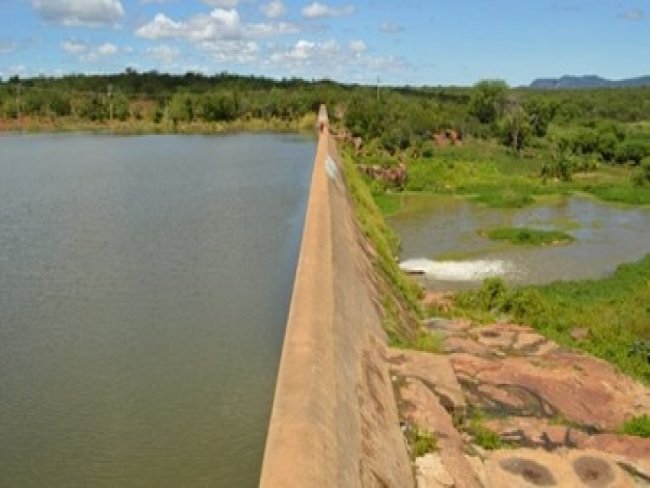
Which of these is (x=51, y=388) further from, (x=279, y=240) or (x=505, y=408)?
(x=279, y=240)

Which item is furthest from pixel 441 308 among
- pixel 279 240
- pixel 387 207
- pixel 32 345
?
pixel 387 207

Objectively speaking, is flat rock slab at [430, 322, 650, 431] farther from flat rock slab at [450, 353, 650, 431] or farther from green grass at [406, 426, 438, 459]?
green grass at [406, 426, 438, 459]

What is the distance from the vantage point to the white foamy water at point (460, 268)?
21484mm

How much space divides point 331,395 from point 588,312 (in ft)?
36.4

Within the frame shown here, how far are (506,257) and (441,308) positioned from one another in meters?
8.60

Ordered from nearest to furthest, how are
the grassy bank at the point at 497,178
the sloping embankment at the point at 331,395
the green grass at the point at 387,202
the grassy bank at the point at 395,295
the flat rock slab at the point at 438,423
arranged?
the sloping embankment at the point at 331,395, the flat rock slab at the point at 438,423, the grassy bank at the point at 395,295, the green grass at the point at 387,202, the grassy bank at the point at 497,178

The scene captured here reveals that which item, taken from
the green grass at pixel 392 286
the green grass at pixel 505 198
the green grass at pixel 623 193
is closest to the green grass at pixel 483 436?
the green grass at pixel 392 286

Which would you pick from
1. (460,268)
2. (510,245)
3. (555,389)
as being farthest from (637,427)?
(510,245)

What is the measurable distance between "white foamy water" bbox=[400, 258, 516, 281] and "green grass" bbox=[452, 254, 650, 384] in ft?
8.22

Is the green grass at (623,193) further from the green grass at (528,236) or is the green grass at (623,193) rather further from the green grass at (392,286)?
the green grass at (392,286)

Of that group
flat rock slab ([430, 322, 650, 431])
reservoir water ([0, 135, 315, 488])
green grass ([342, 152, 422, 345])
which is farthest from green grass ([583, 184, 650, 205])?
flat rock slab ([430, 322, 650, 431])

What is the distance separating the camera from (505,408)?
34.3 ft

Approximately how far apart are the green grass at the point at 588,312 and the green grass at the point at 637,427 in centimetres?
215

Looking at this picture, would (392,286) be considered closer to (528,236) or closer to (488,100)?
(528,236)
